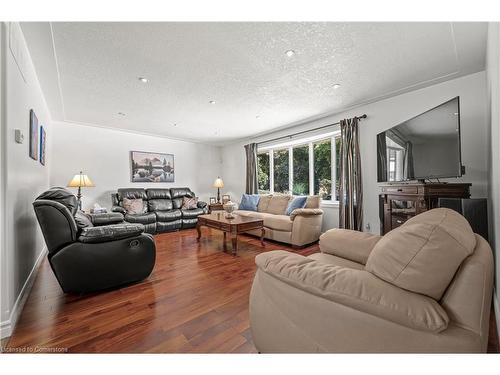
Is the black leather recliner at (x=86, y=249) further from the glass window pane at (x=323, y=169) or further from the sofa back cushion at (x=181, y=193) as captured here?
the glass window pane at (x=323, y=169)

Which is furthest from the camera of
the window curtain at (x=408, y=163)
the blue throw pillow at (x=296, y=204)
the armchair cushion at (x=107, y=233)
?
the blue throw pillow at (x=296, y=204)

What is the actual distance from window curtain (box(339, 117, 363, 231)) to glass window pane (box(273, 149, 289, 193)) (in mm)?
1588

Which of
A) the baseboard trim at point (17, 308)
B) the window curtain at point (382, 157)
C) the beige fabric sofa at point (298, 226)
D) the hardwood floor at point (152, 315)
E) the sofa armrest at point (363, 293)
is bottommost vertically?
the hardwood floor at point (152, 315)

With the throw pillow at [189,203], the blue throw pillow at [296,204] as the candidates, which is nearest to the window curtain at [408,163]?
the blue throw pillow at [296,204]

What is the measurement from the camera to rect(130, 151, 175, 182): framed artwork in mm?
5137

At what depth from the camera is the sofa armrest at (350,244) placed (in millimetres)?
1497

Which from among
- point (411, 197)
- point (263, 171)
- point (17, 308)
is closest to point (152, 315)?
point (17, 308)

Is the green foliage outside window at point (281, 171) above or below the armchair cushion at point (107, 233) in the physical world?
above

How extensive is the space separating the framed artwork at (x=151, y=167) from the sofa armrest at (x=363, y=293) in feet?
16.5

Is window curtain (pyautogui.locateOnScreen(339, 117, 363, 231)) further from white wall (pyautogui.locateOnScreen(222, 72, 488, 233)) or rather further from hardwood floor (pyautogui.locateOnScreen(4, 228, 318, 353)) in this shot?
hardwood floor (pyautogui.locateOnScreen(4, 228, 318, 353))

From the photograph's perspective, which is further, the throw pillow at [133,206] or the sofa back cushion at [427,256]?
the throw pillow at [133,206]

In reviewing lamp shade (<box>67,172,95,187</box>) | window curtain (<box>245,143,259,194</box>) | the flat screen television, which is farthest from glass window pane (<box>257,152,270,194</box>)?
lamp shade (<box>67,172,95,187</box>)
